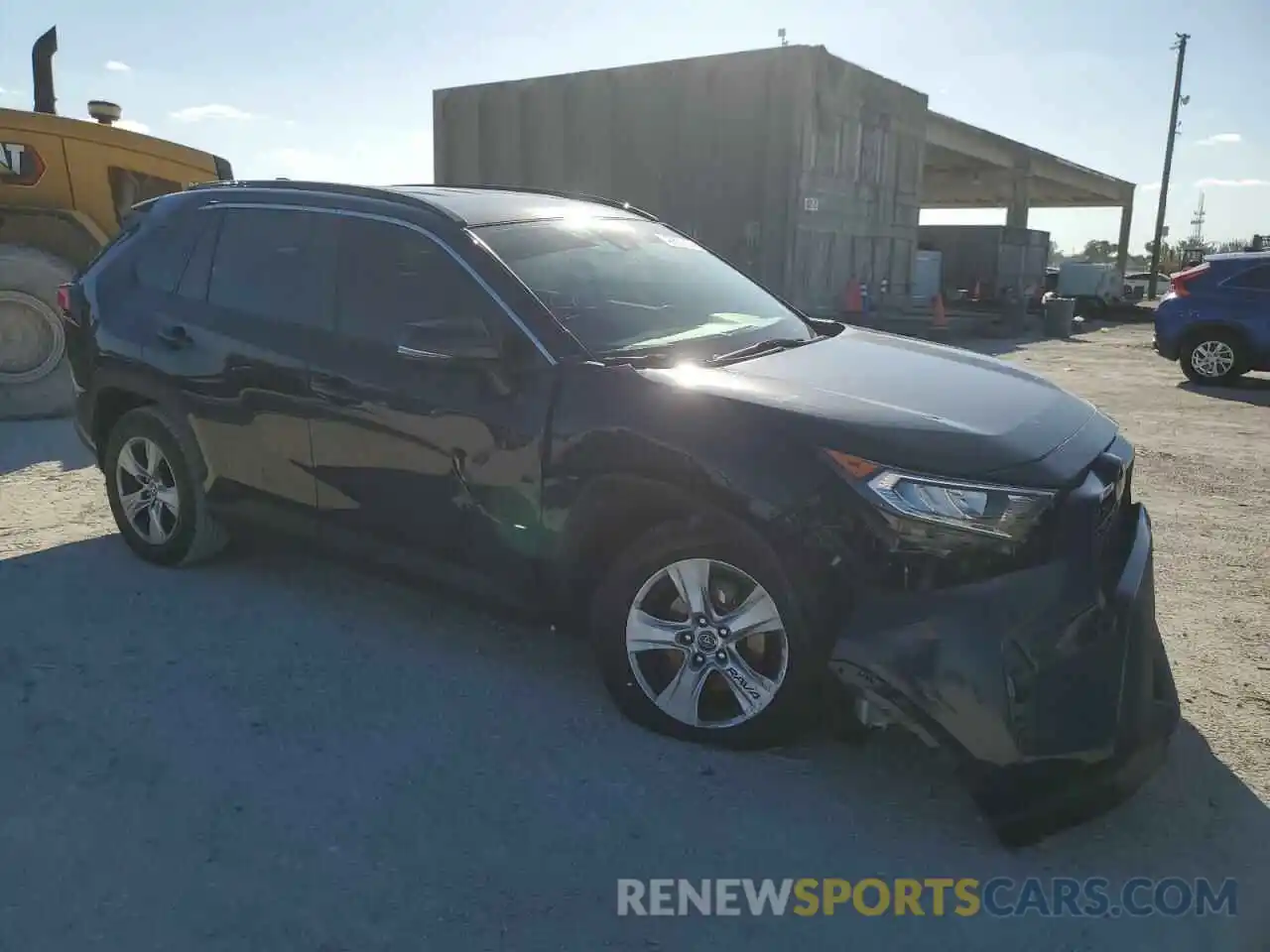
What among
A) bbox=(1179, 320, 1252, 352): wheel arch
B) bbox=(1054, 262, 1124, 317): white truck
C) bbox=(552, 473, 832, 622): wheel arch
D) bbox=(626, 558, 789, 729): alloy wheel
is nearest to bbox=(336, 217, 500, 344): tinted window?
bbox=(552, 473, 832, 622): wheel arch

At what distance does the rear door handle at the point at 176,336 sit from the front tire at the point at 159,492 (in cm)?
33

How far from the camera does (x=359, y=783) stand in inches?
114

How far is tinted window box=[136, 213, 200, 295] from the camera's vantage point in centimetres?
439

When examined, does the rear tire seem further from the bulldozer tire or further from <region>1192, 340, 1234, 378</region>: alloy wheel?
the bulldozer tire

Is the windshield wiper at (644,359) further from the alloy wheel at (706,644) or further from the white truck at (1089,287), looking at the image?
the white truck at (1089,287)

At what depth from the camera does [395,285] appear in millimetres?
3684

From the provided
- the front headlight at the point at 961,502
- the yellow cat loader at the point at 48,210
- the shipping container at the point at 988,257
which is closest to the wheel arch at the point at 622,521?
the front headlight at the point at 961,502

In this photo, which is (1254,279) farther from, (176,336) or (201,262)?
(176,336)

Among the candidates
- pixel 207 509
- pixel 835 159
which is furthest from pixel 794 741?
pixel 835 159

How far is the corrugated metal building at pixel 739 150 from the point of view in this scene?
601 inches

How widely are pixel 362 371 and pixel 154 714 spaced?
1357mm

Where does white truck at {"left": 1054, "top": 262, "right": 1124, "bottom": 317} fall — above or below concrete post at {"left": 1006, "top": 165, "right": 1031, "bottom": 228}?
below

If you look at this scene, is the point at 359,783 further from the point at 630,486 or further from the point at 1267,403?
the point at 1267,403

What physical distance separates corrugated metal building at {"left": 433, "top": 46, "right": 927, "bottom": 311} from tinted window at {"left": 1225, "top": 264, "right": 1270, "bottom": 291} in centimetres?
600
